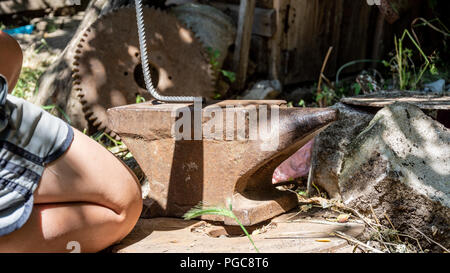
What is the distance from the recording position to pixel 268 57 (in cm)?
444

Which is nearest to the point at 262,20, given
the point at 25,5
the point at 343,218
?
the point at 343,218

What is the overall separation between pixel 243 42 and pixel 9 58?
259 cm

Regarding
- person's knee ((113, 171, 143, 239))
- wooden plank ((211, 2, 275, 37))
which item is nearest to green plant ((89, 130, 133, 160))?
person's knee ((113, 171, 143, 239))

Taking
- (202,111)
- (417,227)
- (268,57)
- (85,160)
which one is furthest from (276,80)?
(85,160)

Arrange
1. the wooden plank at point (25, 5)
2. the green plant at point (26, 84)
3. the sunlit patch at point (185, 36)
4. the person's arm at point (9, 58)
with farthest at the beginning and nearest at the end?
the wooden plank at point (25, 5), the green plant at point (26, 84), the sunlit patch at point (185, 36), the person's arm at point (9, 58)

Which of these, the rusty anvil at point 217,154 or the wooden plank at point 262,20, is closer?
the rusty anvil at point 217,154

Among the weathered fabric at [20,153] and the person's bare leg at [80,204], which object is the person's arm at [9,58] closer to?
the weathered fabric at [20,153]

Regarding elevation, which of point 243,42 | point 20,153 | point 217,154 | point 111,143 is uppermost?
point 243,42

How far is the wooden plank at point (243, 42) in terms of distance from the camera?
4184 mm

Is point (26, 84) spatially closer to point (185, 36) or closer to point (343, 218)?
point (185, 36)

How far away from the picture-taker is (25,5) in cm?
660

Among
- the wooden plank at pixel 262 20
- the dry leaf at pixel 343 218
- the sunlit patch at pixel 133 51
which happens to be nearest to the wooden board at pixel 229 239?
the dry leaf at pixel 343 218

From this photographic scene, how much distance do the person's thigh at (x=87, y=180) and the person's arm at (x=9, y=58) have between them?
15.6 inches

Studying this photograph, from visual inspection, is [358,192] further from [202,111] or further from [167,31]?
[167,31]
